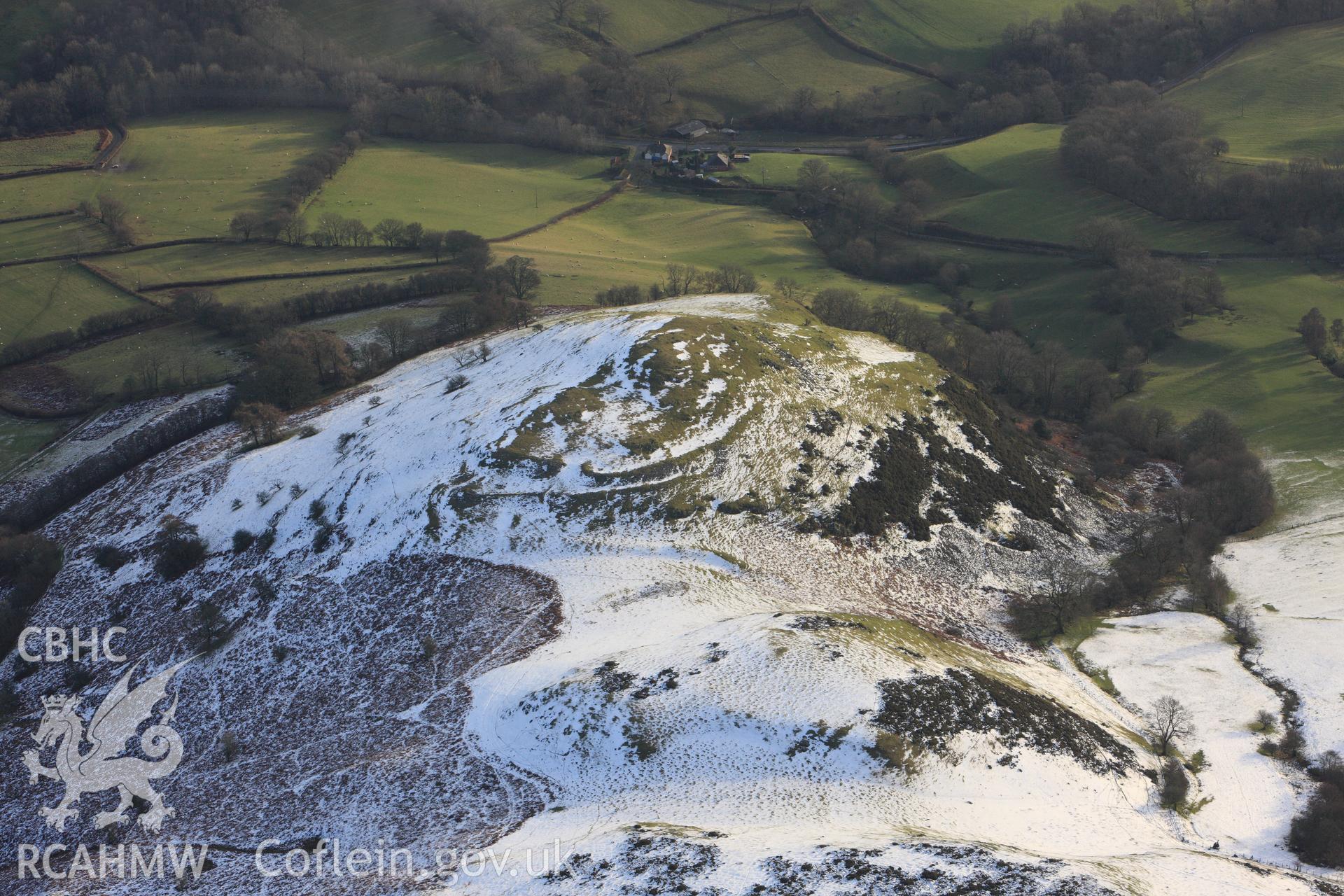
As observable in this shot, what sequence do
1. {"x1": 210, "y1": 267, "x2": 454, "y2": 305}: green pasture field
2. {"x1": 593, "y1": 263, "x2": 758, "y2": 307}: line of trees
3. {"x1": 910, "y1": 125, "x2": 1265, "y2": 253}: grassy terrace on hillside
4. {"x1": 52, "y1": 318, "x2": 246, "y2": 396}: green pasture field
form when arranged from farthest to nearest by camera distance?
{"x1": 910, "y1": 125, "x2": 1265, "y2": 253}: grassy terrace on hillside < {"x1": 210, "y1": 267, "x2": 454, "y2": 305}: green pasture field < {"x1": 593, "y1": 263, "x2": 758, "y2": 307}: line of trees < {"x1": 52, "y1": 318, "x2": 246, "y2": 396}: green pasture field

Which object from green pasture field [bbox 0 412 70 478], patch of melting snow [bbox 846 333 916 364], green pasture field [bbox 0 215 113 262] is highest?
green pasture field [bbox 0 215 113 262]

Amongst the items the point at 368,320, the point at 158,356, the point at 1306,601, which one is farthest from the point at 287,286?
the point at 1306,601

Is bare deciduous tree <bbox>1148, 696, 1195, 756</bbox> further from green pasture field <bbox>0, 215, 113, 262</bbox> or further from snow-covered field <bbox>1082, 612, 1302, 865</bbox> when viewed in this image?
green pasture field <bbox>0, 215, 113, 262</bbox>

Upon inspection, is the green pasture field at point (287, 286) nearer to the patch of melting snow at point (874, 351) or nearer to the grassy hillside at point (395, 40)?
the patch of melting snow at point (874, 351)

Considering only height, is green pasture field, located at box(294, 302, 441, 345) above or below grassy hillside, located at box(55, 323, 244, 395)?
above

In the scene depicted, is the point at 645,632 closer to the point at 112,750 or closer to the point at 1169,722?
the point at 1169,722

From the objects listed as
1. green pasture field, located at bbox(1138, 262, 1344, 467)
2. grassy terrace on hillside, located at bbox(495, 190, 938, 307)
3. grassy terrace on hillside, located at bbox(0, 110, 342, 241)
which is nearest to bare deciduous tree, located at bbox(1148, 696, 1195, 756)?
green pasture field, located at bbox(1138, 262, 1344, 467)
